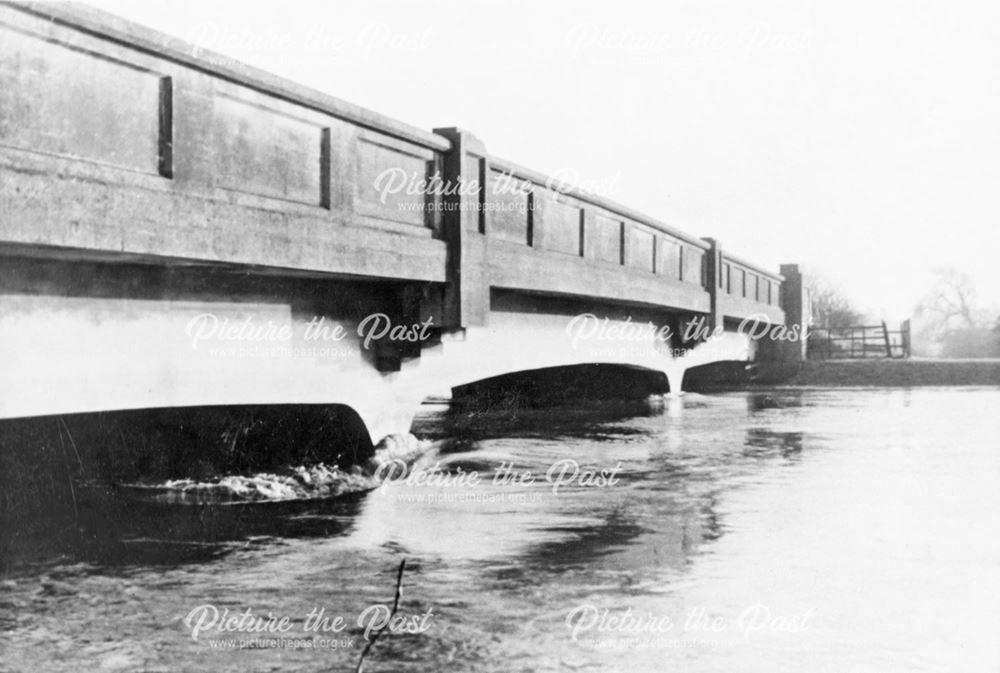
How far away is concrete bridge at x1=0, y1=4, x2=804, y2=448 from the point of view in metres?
5.76

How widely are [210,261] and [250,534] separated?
1.97 metres

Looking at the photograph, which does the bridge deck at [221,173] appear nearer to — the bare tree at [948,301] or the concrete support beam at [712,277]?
the concrete support beam at [712,277]

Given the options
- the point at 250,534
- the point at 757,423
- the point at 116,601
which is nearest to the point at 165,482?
the point at 250,534

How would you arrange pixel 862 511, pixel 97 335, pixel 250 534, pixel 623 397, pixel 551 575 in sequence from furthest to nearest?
pixel 623 397 < pixel 862 511 < pixel 250 534 < pixel 97 335 < pixel 551 575

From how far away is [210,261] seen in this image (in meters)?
6.69

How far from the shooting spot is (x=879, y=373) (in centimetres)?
3209

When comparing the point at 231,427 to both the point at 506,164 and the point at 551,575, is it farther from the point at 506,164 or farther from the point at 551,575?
the point at 551,575

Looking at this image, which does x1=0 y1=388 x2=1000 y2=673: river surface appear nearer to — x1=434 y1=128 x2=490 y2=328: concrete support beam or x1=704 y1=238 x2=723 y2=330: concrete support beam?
x1=434 y1=128 x2=490 y2=328: concrete support beam

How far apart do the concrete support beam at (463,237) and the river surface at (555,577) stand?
1.73 meters

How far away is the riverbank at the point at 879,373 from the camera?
31.7 metres

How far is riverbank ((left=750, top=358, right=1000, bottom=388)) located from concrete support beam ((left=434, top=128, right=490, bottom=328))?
919 inches

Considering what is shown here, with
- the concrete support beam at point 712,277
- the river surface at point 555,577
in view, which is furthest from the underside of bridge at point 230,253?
the concrete support beam at point 712,277

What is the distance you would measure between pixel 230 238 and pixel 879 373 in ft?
95.2

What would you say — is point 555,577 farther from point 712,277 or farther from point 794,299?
point 794,299
